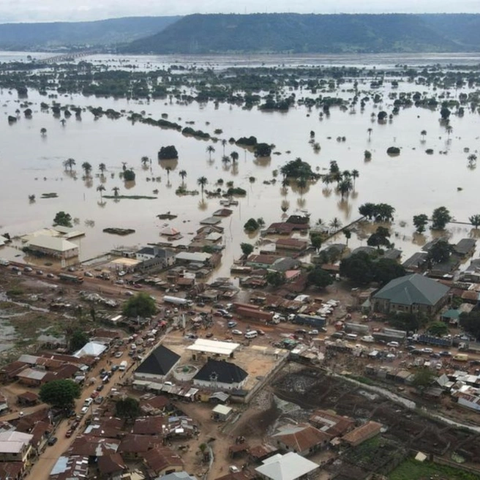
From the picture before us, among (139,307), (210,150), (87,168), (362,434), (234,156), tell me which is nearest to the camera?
(362,434)

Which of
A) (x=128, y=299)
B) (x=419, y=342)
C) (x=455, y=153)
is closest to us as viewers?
(x=419, y=342)

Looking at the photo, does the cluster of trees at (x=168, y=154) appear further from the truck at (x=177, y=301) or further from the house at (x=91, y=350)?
the house at (x=91, y=350)

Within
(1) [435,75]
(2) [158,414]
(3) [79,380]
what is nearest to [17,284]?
(3) [79,380]

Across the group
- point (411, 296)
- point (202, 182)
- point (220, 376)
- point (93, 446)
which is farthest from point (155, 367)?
point (202, 182)

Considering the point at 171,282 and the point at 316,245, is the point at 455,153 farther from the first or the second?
the point at 171,282

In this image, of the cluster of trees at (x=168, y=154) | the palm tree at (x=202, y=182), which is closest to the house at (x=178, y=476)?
the palm tree at (x=202, y=182)

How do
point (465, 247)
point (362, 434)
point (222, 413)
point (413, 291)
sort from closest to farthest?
point (362, 434)
point (222, 413)
point (413, 291)
point (465, 247)

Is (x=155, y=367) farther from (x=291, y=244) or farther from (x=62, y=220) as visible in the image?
(x=62, y=220)

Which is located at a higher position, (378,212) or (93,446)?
(378,212)
